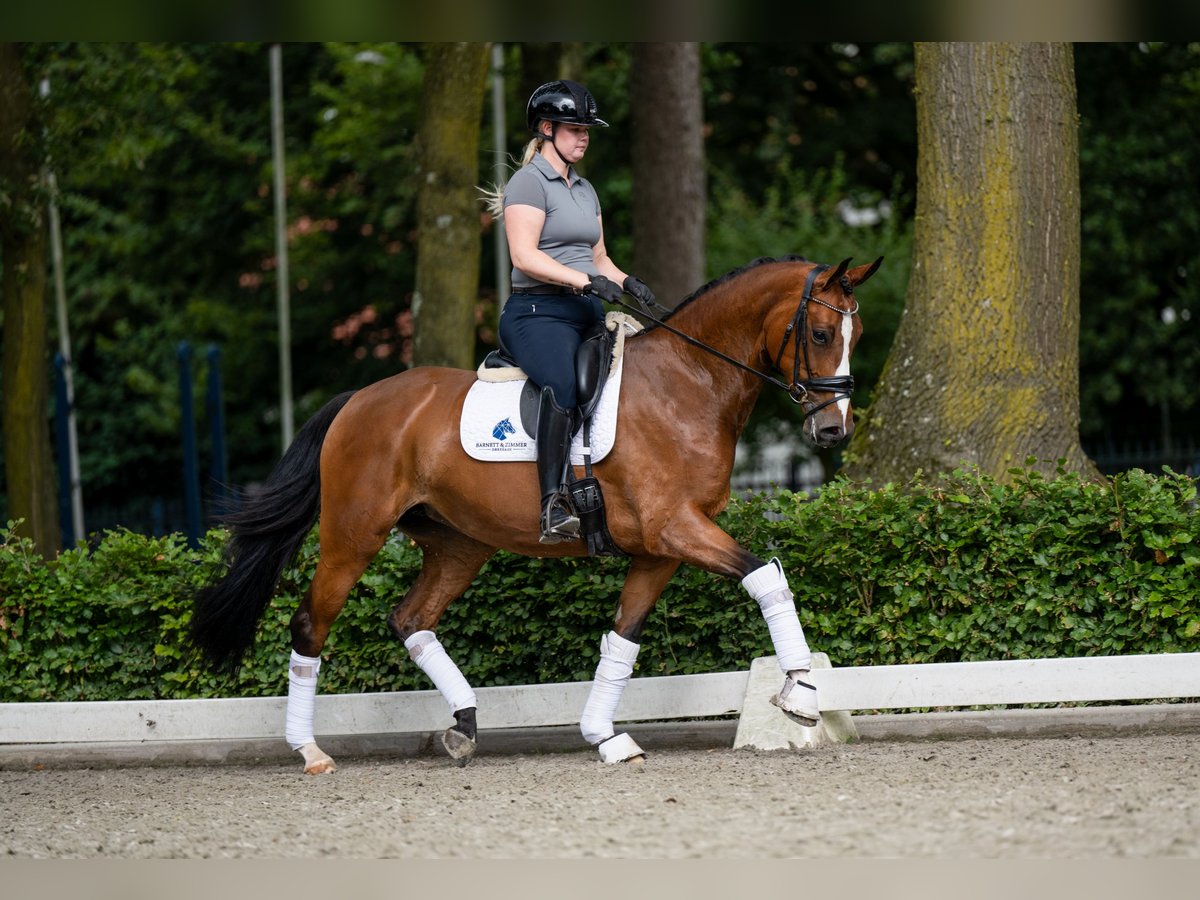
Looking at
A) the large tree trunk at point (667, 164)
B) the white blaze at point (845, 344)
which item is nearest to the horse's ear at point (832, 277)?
the white blaze at point (845, 344)

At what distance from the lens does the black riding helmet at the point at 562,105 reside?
22.7 ft

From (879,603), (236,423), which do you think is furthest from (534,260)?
(236,423)

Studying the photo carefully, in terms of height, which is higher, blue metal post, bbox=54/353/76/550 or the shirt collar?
the shirt collar

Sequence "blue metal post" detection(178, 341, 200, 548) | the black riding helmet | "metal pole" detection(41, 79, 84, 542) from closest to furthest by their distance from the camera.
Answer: the black riding helmet → "metal pole" detection(41, 79, 84, 542) → "blue metal post" detection(178, 341, 200, 548)

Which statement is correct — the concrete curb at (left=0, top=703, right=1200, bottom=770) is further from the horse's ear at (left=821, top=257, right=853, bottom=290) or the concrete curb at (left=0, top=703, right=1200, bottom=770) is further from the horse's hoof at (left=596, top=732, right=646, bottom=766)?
the horse's ear at (left=821, top=257, right=853, bottom=290)

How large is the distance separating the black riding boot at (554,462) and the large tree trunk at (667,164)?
935 centimetres

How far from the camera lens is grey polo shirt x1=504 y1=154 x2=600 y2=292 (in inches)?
274

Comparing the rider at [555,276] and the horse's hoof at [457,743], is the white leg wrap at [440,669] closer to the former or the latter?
the horse's hoof at [457,743]

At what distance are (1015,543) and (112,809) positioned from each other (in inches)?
181

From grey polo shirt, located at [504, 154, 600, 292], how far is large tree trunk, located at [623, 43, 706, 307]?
28.9 feet

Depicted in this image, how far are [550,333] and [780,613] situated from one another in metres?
1.71

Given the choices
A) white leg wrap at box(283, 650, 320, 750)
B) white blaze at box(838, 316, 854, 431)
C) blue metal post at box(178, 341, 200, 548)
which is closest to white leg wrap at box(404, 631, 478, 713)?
white leg wrap at box(283, 650, 320, 750)

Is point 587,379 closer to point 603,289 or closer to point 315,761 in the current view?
point 603,289

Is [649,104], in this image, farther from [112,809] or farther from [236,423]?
[236,423]
